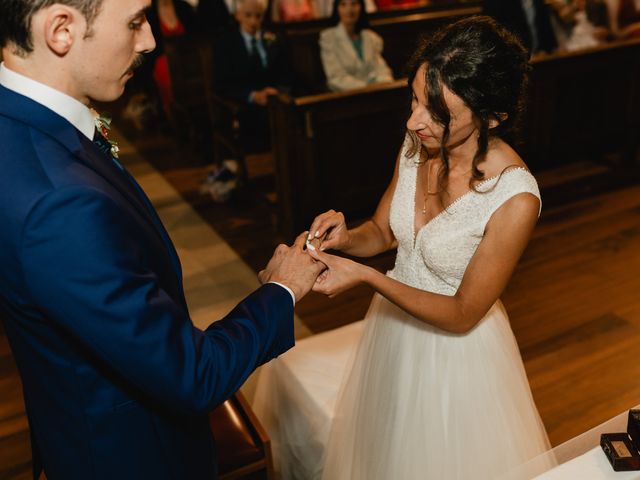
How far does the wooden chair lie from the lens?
2068 millimetres

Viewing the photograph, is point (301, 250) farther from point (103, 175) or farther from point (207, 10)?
point (207, 10)

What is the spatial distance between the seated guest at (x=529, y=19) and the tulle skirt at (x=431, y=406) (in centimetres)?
416

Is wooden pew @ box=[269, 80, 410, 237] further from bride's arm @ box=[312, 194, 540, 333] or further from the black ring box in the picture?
the black ring box

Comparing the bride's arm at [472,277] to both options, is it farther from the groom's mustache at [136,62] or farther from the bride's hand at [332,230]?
the groom's mustache at [136,62]

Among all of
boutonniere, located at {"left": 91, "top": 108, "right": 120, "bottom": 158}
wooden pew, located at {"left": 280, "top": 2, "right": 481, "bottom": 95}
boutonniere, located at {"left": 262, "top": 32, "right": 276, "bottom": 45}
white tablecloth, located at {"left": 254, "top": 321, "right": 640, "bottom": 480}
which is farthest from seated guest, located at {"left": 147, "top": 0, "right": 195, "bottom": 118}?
boutonniere, located at {"left": 91, "top": 108, "right": 120, "bottom": 158}

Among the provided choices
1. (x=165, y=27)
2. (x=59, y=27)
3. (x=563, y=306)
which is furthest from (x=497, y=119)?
(x=165, y=27)

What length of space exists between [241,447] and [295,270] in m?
0.85

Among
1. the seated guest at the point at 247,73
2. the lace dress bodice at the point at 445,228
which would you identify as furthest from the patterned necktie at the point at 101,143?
the seated guest at the point at 247,73

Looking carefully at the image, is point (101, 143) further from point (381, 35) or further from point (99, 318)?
point (381, 35)

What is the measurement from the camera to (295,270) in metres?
1.55

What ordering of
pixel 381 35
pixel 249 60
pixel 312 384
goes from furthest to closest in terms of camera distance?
pixel 381 35, pixel 249 60, pixel 312 384

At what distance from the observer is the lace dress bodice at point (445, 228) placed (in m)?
1.74

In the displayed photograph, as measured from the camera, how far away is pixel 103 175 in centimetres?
117

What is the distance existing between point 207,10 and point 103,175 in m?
5.95
